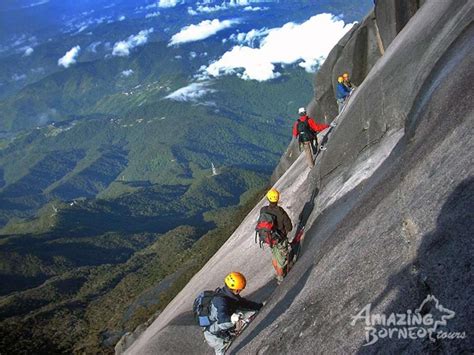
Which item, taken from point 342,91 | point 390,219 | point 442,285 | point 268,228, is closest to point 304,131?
point 268,228

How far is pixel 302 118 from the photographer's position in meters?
25.8

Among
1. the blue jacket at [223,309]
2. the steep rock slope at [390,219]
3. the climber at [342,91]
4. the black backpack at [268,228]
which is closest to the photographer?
the steep rock slope at [390,219]

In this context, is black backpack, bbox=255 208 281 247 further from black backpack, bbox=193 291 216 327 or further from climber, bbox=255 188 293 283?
black backpack, bbox=193 291 216 327

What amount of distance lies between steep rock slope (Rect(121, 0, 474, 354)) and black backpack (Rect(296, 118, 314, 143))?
1.37 meters

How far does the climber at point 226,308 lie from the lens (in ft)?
46.9

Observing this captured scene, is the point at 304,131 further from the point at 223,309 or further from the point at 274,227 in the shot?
the point at 223,309

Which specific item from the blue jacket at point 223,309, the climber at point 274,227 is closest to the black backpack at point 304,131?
the climber at point 274,227

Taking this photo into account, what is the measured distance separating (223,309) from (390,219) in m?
5.89

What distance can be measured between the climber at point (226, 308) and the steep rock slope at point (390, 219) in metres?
0.84

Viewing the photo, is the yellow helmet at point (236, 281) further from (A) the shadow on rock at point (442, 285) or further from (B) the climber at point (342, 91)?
(B) the climber at point (342, 91)

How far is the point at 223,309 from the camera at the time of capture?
47.0ft

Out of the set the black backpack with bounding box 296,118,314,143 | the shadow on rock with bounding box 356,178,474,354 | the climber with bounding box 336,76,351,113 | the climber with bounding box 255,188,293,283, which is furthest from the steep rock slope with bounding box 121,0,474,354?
the climber with bounding box 336,76,351,113

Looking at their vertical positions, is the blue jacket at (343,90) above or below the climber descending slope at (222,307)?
below

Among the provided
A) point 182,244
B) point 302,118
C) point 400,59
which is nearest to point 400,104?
point 400,59
